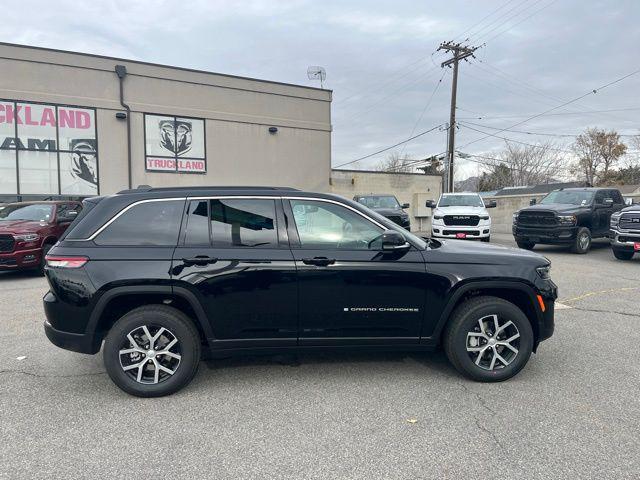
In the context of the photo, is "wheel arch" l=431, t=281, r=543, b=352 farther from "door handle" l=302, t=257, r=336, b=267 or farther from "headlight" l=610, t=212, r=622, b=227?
"headlight" l=610, t=212, r=622, b=227

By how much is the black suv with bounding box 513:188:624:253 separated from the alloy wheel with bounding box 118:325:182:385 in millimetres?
11693

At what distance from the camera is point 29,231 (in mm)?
9086

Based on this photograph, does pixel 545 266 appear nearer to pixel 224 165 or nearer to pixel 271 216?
pixel 271 216

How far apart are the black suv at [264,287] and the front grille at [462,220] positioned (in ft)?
32.5

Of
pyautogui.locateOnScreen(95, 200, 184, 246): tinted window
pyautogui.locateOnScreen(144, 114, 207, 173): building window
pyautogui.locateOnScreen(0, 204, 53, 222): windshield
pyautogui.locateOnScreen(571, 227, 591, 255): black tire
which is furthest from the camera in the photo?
pyautogui.locateOnScreen(144, 114, 207, 173): building window

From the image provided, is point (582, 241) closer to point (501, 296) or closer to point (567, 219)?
point (567, 219)

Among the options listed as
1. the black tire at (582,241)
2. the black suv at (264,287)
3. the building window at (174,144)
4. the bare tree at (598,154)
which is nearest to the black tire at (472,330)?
the black suv at (264,287)

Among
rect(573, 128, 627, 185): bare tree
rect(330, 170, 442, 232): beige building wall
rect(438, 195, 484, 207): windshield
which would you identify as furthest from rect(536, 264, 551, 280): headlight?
rect(573, 128, 627, 185): bare tree

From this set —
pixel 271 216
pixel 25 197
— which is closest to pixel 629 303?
pixel 271 216

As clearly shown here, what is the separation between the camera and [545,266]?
3.99 metres

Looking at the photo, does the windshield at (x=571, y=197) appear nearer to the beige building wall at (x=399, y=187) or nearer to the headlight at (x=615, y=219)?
the headlight at (x=615, y=219)

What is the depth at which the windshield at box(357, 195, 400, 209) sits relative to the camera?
14.7 metres

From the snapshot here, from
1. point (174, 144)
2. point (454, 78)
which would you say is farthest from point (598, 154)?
point (174, 144)

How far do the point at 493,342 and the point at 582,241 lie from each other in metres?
10.6
